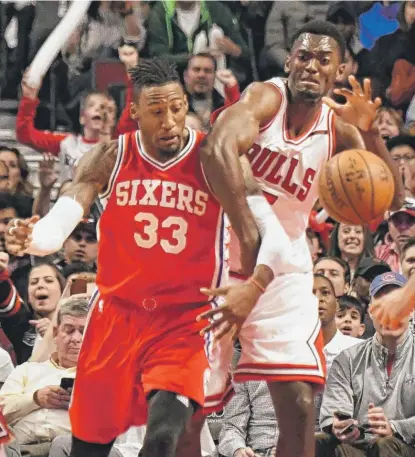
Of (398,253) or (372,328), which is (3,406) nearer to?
(372,328)

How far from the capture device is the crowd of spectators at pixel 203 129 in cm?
561

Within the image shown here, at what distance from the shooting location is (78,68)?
8727mm

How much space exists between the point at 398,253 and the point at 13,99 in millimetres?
3353

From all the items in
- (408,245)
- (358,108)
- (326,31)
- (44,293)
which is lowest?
(44,293)

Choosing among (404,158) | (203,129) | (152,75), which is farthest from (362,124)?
(203,129)

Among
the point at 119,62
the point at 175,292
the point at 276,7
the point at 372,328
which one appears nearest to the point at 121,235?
the point at 175,292

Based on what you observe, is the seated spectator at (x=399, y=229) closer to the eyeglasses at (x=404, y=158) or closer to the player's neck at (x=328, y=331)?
the eyeglasses at (x=404, y=158)

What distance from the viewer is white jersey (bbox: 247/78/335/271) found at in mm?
4598

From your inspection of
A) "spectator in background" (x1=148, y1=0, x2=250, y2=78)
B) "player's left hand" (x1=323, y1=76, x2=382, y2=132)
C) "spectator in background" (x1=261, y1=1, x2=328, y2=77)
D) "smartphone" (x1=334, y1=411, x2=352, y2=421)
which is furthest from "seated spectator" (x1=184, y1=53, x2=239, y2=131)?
"player's left hand" (x1=323, y1=76, x2=382, y2=132)

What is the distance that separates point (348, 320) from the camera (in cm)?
664

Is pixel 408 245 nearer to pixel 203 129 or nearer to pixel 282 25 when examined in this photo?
pixel 203 129

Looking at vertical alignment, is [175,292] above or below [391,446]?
above

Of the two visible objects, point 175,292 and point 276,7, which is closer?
point 175,292

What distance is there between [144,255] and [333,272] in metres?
2.75
